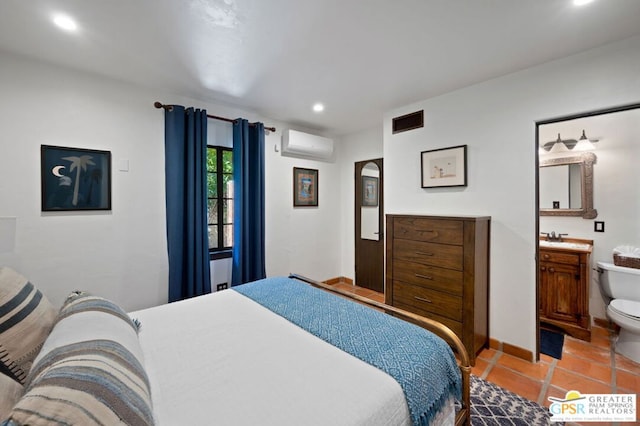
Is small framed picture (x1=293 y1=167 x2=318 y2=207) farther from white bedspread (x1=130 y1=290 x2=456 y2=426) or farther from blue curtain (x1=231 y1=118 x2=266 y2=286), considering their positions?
white bedspread (x1=130 y1=290 x2=456 y2=426)

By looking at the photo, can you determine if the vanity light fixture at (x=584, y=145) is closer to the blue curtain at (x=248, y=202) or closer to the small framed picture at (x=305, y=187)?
the small framed picture at (x=305, y=187)

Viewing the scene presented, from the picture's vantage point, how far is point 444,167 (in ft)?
9.10

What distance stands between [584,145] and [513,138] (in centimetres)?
129

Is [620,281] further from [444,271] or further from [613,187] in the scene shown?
[444,271]

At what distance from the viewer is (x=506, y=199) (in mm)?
2379

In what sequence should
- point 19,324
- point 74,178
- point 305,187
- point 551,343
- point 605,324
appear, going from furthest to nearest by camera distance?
point 305,187, point 605,324, point 551,343, point 74,178, point 19,324

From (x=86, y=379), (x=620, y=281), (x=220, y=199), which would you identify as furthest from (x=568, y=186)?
(x=86, y=379)

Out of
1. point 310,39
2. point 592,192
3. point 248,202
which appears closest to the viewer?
point 310,39

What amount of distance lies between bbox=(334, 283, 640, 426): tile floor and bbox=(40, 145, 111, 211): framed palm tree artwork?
3607mm

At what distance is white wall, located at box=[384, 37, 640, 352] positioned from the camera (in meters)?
A: 1.94

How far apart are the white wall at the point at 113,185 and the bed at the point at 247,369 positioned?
3.91ft

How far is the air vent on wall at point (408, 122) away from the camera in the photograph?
9.68 ft

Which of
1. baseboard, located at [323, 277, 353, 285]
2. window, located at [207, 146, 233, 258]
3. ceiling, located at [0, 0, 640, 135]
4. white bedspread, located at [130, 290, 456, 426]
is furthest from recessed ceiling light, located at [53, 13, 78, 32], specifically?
baseboard, located at [323, 277, 353, 285]

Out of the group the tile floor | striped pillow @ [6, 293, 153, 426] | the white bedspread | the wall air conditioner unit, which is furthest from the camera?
the wall air conditioner unit
